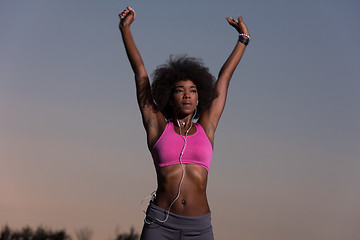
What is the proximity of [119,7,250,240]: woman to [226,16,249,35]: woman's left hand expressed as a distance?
0.35 ft

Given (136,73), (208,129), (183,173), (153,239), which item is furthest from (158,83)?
(153,239)

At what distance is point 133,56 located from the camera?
18.9ft

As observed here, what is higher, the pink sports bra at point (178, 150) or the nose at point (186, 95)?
the nose at point (186, 95)

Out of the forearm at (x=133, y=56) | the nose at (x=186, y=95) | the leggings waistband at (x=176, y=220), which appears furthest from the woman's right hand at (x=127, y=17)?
the leggings waistband at (x=176, y=220)

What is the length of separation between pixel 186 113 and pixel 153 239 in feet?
4.58

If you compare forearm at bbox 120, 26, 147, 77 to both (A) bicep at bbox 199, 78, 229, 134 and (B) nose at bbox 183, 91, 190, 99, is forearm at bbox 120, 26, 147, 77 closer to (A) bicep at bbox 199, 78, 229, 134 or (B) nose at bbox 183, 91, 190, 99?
(B) nose at bbox 183, 91, 190, 99

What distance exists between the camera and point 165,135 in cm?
551

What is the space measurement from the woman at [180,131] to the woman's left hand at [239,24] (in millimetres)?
105

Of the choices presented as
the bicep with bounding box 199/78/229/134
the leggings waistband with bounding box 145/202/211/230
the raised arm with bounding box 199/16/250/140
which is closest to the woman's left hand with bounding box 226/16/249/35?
the raised arm with bounding box 199/16/250/140

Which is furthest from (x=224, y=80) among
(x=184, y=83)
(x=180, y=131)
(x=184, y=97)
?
(x=180, y=131)

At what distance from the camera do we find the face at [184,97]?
5699 mm

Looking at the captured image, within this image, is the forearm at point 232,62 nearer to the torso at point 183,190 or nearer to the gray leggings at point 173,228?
the torso at point 183,190

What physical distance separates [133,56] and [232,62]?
1.27 metres

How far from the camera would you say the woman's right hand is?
5965 millimetres
